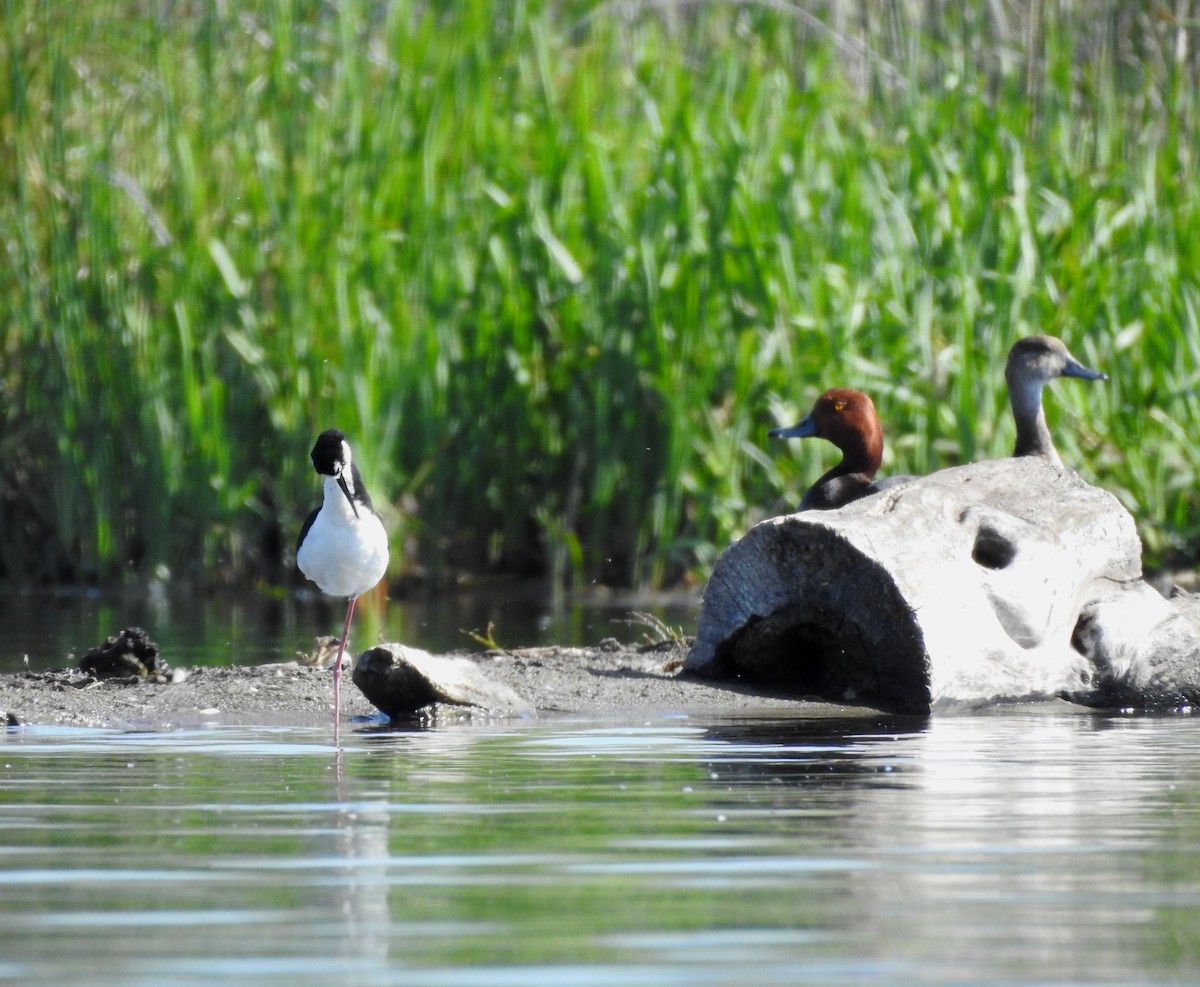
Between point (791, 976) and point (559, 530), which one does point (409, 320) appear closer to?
point (559, 530)

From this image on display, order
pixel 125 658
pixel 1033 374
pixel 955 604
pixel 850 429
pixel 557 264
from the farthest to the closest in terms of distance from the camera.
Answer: pixel 557 264 → pixel 1033 374 → pixel 850 429 → pixel 125 658 → pixel 955 604

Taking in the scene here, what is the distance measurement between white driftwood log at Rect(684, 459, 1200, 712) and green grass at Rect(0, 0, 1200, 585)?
168 inches

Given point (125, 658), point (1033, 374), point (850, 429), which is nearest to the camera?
point (125, 658)

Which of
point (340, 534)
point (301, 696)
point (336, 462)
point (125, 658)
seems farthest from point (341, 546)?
point (125, 658)

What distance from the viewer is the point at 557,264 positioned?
12742mm

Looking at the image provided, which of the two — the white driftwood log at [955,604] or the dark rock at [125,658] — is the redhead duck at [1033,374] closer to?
the white driftwood log at [955,604]

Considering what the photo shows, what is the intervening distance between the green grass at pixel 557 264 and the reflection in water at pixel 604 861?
21.0 ft

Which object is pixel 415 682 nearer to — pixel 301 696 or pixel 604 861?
pixel 301 696

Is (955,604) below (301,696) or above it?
above

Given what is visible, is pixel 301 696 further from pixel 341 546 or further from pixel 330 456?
pixel 330 456

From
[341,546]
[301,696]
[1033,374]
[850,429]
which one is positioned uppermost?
[1033,374]

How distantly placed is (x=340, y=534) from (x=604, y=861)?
374 cm

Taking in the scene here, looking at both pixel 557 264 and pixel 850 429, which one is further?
pixel 557 264

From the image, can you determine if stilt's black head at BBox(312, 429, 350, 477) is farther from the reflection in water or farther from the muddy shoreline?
the reflection in water
